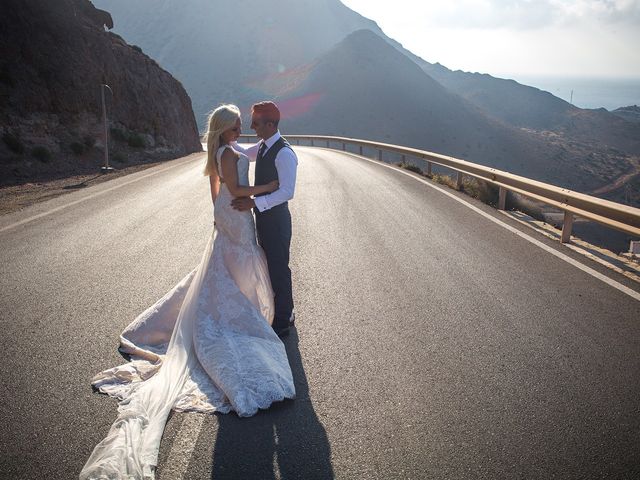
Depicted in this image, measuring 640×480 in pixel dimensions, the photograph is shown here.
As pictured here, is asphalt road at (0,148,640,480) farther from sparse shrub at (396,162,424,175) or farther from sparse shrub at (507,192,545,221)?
sparse shrub at (396,162,424,175)

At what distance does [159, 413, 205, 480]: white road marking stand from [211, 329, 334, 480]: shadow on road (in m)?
0.14

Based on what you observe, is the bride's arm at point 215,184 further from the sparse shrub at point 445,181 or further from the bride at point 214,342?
the sparse shrub at point 445,181

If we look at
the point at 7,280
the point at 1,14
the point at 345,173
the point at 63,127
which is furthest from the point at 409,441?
the point at 1,14

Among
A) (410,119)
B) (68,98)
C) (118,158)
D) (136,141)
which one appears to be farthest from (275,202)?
(410,119)

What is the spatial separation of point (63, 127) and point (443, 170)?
89480mm

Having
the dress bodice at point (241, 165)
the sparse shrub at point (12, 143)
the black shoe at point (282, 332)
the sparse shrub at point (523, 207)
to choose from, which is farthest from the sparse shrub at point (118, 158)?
the black shoe at point (282, 332)

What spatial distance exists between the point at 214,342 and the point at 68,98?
71.9 ft

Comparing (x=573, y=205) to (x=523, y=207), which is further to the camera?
(x=523, y=207)

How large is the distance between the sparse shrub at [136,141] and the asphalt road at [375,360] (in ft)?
56.5

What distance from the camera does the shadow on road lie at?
2807mm

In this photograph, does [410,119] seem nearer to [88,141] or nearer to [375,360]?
[88,141]

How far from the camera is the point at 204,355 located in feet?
12.7

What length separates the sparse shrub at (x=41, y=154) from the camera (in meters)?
17.5

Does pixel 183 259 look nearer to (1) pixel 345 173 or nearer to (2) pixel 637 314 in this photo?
(2) pixel 637 314
